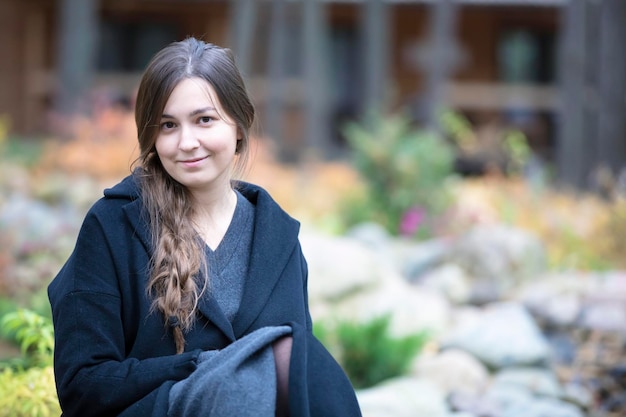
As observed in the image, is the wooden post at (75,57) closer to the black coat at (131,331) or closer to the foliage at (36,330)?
the foliage at (36,330)

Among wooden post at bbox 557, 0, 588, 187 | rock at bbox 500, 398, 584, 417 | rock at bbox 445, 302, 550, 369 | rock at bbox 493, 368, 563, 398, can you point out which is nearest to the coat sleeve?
rock at bbox 500, 398, 584, 417

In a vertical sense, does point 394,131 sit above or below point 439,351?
above

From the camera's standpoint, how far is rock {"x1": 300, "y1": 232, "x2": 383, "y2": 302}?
6062 millimetres

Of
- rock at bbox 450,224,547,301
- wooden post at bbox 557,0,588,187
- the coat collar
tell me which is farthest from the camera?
wooden post at bbox 557,0,588,187

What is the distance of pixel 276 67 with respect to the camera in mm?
12125

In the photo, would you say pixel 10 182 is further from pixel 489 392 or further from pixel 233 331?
pixel 233 331

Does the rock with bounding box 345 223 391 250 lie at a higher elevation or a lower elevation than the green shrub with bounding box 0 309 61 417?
lower

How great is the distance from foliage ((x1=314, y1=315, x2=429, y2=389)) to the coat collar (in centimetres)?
235

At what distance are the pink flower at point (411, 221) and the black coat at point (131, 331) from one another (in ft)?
20.7

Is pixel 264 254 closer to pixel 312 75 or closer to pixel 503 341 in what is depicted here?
pixel 503 341

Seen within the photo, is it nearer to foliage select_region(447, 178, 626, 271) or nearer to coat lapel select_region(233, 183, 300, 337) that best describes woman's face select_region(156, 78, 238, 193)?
coat lapel select_region(233, 183, 300, 337)

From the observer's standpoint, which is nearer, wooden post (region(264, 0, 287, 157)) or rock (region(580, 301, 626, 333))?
rock (region(580, 301, 626, 333))

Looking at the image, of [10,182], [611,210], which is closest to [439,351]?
[611,210]

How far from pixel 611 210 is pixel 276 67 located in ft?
17.3
